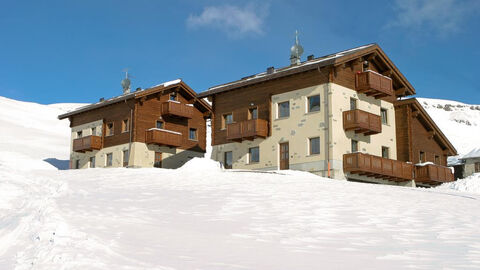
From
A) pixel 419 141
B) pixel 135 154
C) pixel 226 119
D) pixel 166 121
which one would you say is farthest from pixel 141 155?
pixel 419 141

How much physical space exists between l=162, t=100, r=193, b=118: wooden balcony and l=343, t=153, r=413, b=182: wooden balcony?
1587 cm

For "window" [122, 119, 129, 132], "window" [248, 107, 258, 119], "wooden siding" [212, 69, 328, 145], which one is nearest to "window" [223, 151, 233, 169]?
"wooden siding" [212, 69, 328, 145]

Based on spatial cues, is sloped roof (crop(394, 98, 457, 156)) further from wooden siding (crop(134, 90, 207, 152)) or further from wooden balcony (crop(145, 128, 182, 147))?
wooden siding (crop(134, 90, 207, 152))

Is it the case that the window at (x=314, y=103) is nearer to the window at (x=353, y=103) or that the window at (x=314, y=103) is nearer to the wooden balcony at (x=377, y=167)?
the window at (x=353, y=103)

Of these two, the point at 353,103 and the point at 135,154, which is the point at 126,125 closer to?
the point at 135,154

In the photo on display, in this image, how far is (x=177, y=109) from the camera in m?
41.0

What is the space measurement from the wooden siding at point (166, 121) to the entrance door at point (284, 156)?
11.5m

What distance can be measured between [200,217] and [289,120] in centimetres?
1921

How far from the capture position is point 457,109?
145875 millimetres

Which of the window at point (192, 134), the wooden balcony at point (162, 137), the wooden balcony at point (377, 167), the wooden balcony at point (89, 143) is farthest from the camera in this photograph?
the window at point (192, 134)

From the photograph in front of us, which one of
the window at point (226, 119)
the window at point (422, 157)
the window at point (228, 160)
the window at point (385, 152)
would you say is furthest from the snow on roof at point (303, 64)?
the window at point (422, 157)

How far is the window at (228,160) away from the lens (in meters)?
34.5

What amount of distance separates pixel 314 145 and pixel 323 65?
15.0 feet

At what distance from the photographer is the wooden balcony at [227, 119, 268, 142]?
31.9 meters
